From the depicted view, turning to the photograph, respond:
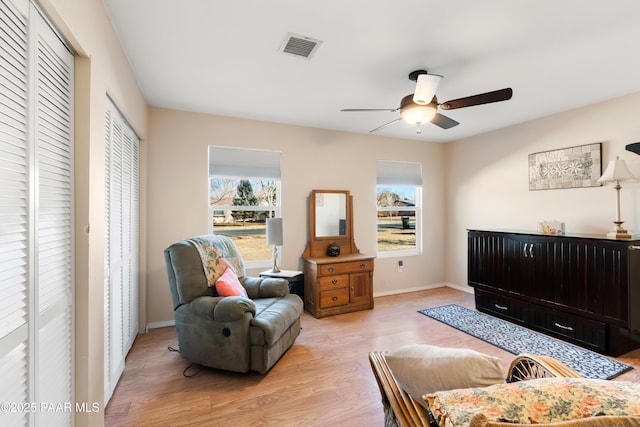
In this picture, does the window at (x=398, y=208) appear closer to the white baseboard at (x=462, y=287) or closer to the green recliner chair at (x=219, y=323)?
the white baseboard at (x=462, y=287)

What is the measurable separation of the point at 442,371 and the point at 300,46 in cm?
218

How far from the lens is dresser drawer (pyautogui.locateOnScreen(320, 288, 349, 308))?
3.69 metres

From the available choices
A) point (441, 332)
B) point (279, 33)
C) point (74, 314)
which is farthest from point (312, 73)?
point (441, 332)

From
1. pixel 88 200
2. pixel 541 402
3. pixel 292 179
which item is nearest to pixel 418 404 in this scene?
pixel 541 402

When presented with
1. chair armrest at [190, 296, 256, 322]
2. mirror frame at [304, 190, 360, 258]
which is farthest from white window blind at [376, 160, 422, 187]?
chair armrest at [190, 296, 256, 322]

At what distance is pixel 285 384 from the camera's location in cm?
223

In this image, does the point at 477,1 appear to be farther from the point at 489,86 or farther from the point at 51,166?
the point at 51,166

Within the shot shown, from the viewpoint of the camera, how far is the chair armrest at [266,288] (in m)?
2.97

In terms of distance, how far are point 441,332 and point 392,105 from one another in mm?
2604

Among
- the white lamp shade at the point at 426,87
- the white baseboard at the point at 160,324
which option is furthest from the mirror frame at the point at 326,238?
the white lamp shade at the point at 426,87

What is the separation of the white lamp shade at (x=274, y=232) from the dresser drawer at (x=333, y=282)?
29.4 inches

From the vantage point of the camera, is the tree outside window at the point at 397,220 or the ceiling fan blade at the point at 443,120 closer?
the ceiling fan blade at the point at 443,120

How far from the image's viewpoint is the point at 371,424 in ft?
5.97

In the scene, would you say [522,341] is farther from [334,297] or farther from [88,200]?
[88,200]
